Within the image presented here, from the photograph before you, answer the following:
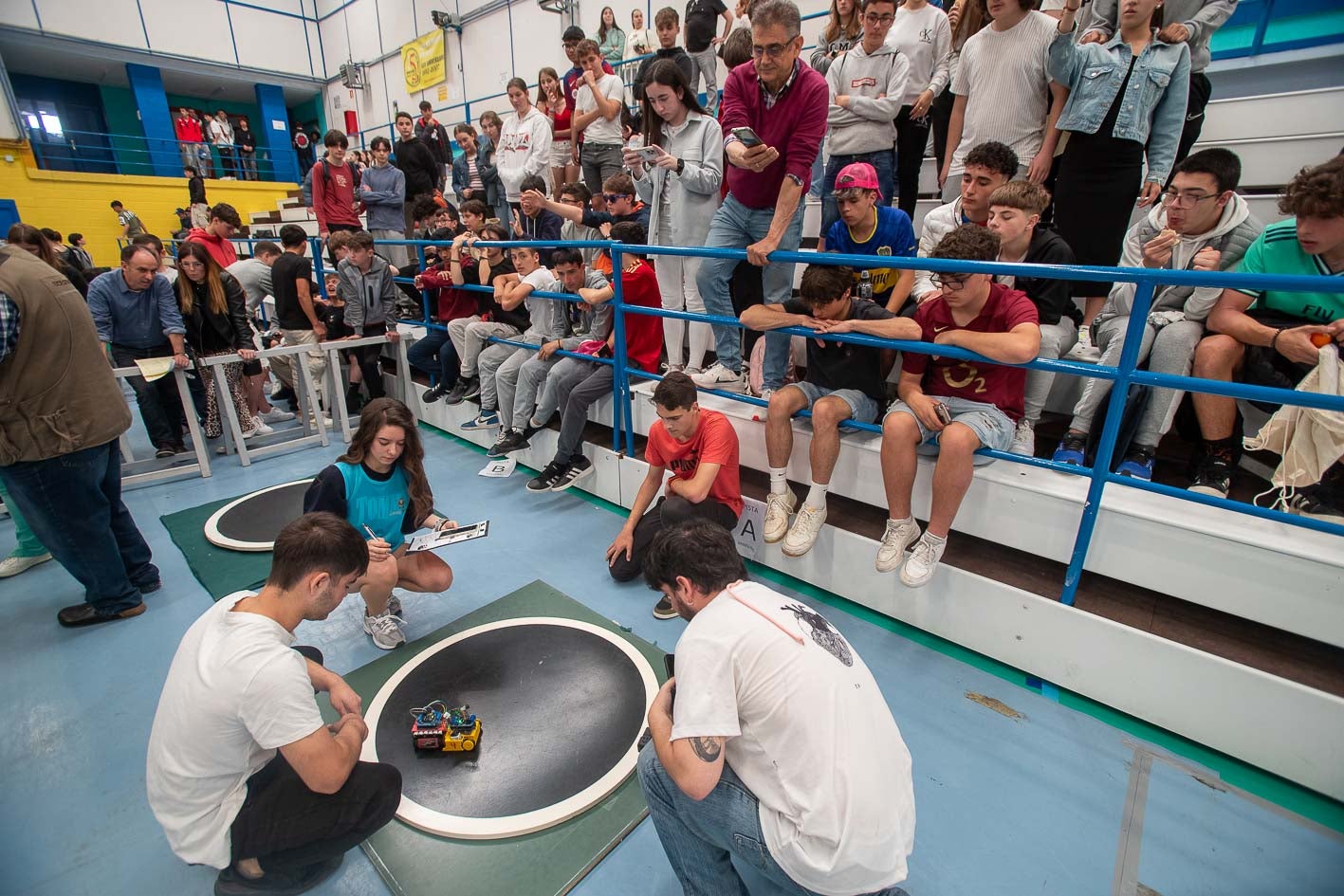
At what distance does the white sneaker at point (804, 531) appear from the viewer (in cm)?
254

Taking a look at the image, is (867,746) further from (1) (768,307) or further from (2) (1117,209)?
(2) (1117,209)

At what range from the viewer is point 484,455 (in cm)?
462

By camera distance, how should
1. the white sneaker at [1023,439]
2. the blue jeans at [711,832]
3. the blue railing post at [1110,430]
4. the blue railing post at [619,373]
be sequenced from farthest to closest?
the blue railing post at [619,373] < the white sneaker at [1023,439] < the blue railing post at [1110,430] < the blue jeans at [711,832]

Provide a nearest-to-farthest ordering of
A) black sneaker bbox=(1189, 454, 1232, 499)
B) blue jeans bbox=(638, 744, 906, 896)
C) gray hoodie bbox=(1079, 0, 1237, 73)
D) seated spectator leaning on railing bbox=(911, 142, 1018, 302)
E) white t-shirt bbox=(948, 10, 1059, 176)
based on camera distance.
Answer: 1. blue jeans bbox=(638, 744, 906, 896)
2. black sneaker bbox=(1189, 454, 1232, 499)
3. seated spectator leaning on railing bbox=(911, 142, 1018, 302)
4. gray hoodie bbox=(1079, 0, 1237, 73)
5. white t-shirt bbox=(948, 10, 1059, 176)

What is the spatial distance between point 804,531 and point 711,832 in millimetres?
1415

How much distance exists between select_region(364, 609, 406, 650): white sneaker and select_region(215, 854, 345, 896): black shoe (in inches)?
37.2

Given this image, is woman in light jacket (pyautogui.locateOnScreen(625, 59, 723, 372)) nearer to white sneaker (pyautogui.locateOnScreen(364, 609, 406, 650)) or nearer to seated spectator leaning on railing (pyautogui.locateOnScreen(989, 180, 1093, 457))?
seated spectator leaning on railing (pyautogui.locateOnScreen(989, 180, 1093, 457))

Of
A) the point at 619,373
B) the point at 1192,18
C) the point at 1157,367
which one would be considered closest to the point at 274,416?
the point at 619,373

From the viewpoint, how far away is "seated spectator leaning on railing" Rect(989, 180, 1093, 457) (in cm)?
247

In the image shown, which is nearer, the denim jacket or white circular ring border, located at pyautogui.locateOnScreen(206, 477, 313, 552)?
the denim jacket

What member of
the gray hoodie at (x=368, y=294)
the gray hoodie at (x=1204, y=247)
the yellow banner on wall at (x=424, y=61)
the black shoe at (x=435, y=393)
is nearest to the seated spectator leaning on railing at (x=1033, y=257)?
the gray hoodie at (x=1204, y=247)

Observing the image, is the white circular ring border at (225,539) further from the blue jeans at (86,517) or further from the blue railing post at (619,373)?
the blue railing post at (619,373)

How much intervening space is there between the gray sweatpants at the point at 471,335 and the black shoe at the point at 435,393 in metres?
0.34

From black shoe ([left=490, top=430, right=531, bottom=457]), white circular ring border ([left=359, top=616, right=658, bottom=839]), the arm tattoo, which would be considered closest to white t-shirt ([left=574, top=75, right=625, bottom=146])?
black shoe ([left=490, top=430, right=531, bottom=457])
